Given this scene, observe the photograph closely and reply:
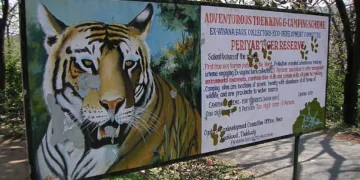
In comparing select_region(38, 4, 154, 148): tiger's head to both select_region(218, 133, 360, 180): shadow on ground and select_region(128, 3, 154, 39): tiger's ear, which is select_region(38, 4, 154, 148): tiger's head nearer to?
select_region(128, 3, 154, 39): tiger's ear

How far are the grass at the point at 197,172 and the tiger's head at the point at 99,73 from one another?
2436mm

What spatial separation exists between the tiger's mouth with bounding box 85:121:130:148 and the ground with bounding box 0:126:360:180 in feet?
11.1

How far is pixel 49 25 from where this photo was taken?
2.39m

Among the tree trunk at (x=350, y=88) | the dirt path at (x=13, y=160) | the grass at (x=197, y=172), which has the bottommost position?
the dirt path at (x=13, y=160)

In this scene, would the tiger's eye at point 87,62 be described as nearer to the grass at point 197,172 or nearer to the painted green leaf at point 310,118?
the painted green leaf at point 310,118

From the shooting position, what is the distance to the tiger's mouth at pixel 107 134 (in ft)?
8.73

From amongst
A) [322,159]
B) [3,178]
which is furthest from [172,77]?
[322,159]

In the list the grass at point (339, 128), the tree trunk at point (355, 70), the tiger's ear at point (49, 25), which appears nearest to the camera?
the tiger's ear at point (49, 25)

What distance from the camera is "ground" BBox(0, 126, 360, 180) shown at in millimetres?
5830

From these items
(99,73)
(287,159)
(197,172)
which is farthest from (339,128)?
(99,73)

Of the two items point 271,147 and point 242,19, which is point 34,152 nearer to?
point 242,19

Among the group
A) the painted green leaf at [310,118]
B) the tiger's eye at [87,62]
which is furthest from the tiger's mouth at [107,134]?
the painted green leaf at [310,118]

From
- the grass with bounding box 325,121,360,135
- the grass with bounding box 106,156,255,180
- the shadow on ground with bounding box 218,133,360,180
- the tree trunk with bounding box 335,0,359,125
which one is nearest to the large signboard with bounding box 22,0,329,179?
the grass with bounding box 106,156,255,180

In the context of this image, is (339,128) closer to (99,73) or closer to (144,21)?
(144,21)
